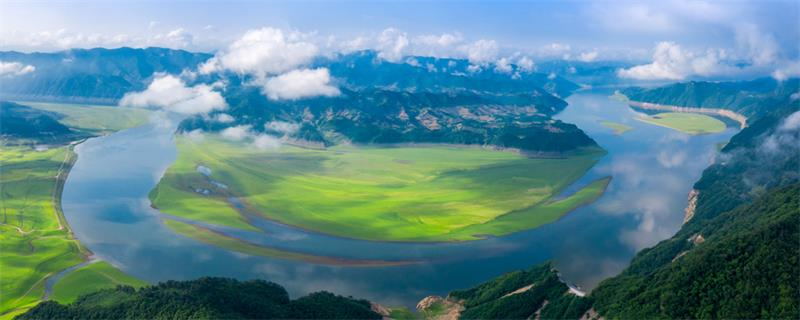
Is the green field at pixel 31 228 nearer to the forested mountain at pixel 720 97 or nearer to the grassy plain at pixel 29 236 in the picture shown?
the grassy plain at pixel 29 236

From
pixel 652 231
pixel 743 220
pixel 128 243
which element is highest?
pixel 743 220

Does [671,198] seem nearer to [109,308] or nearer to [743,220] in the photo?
[743,220]

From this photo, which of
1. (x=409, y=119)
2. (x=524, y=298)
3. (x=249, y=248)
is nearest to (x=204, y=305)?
(x=249, y=248)

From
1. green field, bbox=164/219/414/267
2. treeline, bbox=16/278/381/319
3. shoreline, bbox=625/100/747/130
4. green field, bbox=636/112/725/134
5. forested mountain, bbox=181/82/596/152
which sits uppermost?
shoreline, bbox=625/100/747/130

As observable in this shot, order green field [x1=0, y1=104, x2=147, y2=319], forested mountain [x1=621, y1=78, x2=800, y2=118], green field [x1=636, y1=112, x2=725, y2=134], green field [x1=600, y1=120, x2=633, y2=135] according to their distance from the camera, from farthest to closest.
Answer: forested mountain [x1=621, y1=78, x2=800, y2=118]
green field [x1=636, y1=112, x2=725, y2=134]
green field [x1=600, y1=120, x2=633, y2=135]
green field [x1=0, y1=104, x2=147, y2=319]

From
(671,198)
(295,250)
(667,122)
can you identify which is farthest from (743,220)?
(667,122)

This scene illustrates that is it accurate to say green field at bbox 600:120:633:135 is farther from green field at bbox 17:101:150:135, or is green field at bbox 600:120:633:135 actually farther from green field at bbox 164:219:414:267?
green field at bbox 17:101:150:135

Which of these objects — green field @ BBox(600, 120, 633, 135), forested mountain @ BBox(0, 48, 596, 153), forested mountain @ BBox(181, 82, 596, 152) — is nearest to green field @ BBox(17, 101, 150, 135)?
forested mountain @ BBox(0, 48, 596, 153)

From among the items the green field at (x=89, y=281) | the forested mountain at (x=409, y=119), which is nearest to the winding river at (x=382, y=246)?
the green field at (x=89, y=281)
